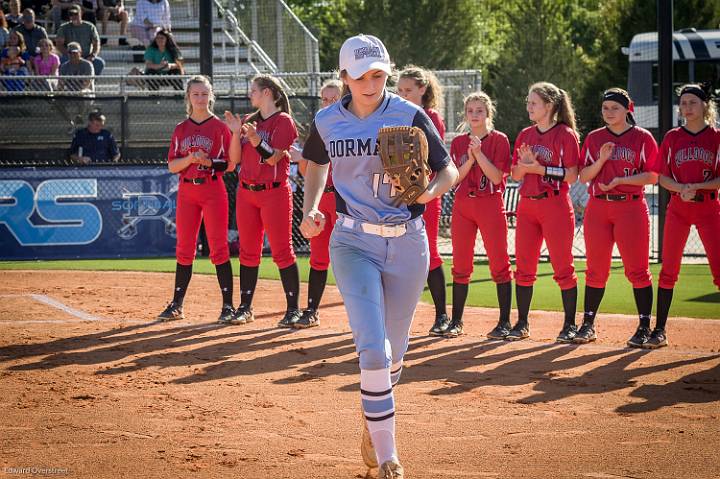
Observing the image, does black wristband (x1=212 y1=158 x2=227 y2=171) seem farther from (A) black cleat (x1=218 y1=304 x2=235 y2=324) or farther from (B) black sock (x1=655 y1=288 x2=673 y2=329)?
(B) black sock (x1=655 y1=288 x2=673 y2=329)

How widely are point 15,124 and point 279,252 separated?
8345mm

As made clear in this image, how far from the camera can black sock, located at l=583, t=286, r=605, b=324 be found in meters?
8.56

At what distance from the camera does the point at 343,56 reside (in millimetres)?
4938

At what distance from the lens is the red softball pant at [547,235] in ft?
27.5

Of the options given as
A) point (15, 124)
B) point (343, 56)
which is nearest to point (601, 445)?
point (343, 56)

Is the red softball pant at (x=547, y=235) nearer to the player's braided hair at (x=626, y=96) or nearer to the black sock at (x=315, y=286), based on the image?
the player's braided hair at (x=626, y=96)

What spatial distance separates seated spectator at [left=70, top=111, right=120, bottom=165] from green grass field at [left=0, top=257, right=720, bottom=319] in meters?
1.78

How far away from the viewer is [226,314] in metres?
9.59

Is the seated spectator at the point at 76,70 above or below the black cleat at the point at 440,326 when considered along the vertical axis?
above

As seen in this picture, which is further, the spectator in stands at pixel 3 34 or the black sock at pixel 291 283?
the spectator in stands at pixel 3 34

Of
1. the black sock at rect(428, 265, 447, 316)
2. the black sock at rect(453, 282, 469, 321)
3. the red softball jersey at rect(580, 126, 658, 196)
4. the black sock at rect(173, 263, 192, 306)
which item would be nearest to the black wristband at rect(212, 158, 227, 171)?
the black sock at rect(173, 263, 192, 306)

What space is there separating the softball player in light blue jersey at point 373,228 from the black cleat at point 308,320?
420 centimetres

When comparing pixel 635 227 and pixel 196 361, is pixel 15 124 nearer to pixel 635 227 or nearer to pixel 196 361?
pixel 196 361

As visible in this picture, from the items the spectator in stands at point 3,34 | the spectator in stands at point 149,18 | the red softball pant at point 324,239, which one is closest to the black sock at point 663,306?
the red softball pant at point 324,239
